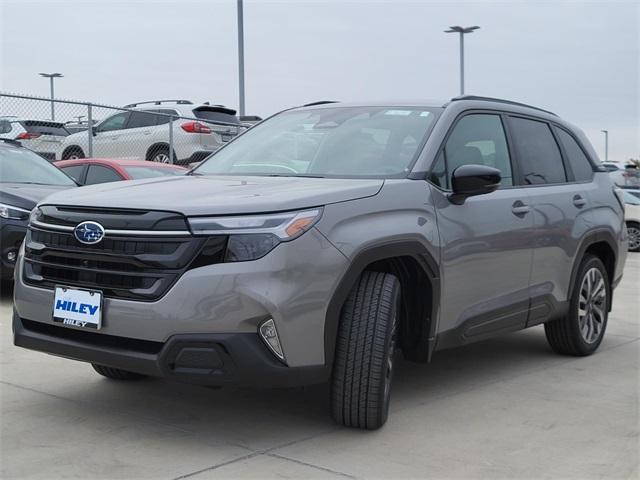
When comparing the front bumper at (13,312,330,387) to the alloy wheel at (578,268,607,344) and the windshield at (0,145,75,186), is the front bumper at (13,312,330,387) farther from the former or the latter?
the windshield at (0,145,75,186)

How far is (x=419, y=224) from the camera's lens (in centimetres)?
436

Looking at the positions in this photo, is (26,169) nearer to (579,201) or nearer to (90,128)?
(579,201)

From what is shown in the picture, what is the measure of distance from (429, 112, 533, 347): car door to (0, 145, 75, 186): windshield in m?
4.97

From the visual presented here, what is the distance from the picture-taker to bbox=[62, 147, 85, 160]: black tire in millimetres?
15617

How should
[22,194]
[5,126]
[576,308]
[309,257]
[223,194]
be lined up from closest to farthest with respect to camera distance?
[309,257] < [223,194] < [576,308] < [22,194] < [5,126]

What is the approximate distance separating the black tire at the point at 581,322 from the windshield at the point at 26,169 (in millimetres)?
5150

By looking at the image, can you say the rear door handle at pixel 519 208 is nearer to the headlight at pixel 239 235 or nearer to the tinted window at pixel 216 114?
the headlight at pixel 239 235

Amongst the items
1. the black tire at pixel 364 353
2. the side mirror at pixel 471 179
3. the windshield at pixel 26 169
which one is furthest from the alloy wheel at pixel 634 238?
the black tire at pixel 364 353

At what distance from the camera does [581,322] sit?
606 cm

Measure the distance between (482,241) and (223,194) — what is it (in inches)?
63.8

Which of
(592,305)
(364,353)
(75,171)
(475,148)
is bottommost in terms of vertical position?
(592,305)

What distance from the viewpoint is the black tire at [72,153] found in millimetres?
15617

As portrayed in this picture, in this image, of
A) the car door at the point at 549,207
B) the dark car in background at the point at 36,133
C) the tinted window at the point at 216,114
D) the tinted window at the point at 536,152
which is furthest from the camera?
the tinted window at the point at 216,114

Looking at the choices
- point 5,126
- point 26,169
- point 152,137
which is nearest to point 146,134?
point 152,137
